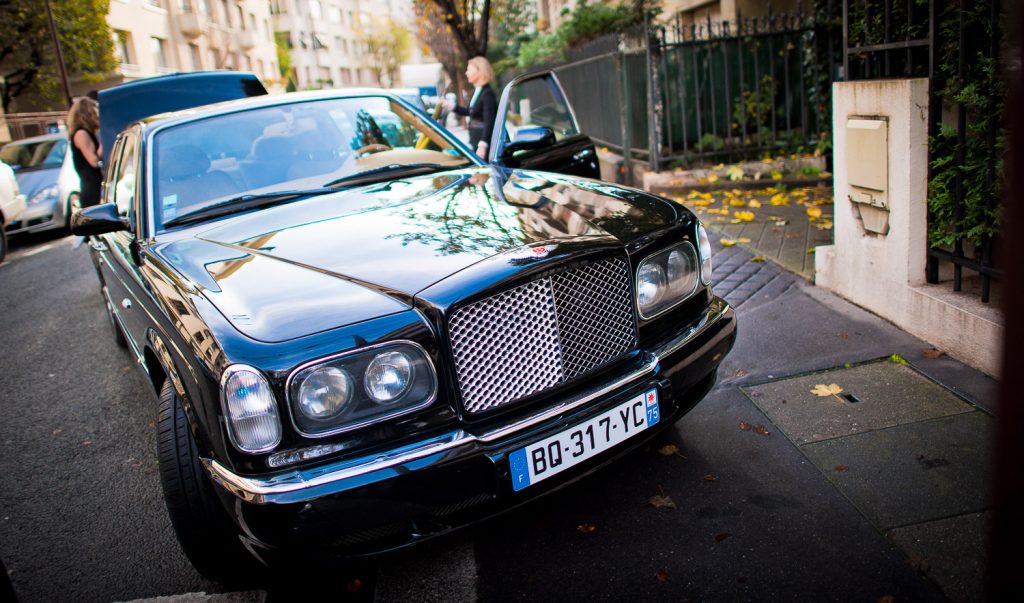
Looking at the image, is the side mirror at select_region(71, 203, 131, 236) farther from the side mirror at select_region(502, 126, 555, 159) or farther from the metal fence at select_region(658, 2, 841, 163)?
the metal fence at select_region(658, 2, 841, 163)

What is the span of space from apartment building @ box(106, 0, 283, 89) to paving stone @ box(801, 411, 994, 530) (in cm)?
3497

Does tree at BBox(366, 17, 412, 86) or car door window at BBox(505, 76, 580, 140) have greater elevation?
tree at BBox(366, 17, 412, 86)

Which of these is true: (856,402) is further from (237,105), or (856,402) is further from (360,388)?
(237,105)

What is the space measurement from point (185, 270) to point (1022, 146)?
267 centimetres

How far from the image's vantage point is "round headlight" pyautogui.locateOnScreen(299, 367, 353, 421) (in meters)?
2.17

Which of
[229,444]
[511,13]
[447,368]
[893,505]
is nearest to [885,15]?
[893,505]

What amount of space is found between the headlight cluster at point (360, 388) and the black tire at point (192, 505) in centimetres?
57

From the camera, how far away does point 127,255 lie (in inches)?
141

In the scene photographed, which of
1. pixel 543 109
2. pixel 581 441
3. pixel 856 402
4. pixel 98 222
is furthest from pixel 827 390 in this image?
pixel 543 109

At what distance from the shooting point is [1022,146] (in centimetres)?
83

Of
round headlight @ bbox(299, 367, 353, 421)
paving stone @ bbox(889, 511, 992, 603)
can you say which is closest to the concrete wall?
paving stone @ bbox(889, 511, 992, 603)

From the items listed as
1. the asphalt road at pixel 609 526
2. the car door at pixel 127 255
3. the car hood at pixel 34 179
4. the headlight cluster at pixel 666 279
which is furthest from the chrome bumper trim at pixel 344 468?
the car hood at pixel 34 179

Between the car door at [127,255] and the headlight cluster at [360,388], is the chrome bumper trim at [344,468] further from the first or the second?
the car door at [127,255]

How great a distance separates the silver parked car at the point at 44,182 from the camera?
1157cm
